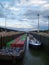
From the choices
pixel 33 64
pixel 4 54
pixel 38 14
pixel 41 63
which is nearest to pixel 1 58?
pixel 4 54

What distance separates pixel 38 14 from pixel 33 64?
55.3 m

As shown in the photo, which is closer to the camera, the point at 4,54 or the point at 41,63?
the point at 4,54

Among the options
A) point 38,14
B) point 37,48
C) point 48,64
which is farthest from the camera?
point 38,14

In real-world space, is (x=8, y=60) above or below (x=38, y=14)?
below

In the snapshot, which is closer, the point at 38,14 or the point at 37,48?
the point at 37,48

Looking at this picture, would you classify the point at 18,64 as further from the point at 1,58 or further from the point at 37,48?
the point at 37,48

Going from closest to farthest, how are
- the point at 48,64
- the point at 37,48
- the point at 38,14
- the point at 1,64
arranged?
1. the point at 1,64
2. the point at 48,64
3. the point at 37,48
4. the point at 38,14

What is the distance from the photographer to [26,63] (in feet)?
55.7

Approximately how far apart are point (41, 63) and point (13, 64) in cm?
329

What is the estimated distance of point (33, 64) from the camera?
16594 mm

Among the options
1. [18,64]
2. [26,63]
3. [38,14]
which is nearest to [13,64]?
[18,64]

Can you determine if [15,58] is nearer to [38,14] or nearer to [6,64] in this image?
[6,64]

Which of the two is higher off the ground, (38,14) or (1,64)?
(38,14)

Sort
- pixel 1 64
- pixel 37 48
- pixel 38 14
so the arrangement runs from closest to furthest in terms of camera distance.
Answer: pixel 1 64, pixel 37 48, pixel 38 14
